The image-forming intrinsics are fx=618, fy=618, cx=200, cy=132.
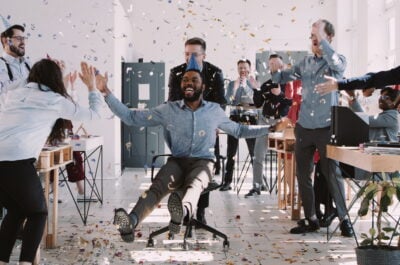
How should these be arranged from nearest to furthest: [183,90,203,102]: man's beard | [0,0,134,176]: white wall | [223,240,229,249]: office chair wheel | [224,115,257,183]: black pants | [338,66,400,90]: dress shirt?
[338,66,400,90]: dress shirt
[223,240,229,249]: office chair wheel
[183,90,203,102]: man's beard
[224,115,257,183]: black pants
[0,0,134,176]: white wall

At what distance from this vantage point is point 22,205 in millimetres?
3350

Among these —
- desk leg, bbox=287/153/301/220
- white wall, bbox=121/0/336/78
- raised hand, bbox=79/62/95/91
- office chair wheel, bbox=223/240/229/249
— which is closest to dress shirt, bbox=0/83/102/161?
raised hand, bbox=79/62/95/91

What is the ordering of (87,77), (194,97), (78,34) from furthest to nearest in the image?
(78,34), (194,97), (87,77)

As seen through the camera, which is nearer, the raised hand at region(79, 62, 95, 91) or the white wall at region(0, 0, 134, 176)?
the raised hand at region(79, 62, 95, 91)

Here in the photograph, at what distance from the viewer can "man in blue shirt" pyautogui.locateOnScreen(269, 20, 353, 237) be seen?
15.7 ft

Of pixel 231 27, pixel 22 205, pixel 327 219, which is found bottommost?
pixel 327 219

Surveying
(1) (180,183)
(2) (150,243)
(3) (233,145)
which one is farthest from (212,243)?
(3) (233,145)

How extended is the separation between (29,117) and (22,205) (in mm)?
481

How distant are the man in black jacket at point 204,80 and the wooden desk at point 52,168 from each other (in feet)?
3.41

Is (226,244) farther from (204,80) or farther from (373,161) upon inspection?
(204,80)

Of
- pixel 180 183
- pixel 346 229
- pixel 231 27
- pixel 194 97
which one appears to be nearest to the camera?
pixel 180 183

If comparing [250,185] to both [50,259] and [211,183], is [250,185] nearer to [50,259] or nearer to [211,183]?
[211,183]

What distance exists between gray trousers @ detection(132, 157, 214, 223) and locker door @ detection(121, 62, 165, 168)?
20.5 feet

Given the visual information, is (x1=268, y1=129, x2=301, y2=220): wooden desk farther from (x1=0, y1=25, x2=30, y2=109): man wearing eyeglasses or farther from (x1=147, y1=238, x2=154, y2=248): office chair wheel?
(x1=0, y1=25, x2=30, y2=109): man wearing eyeglasses
